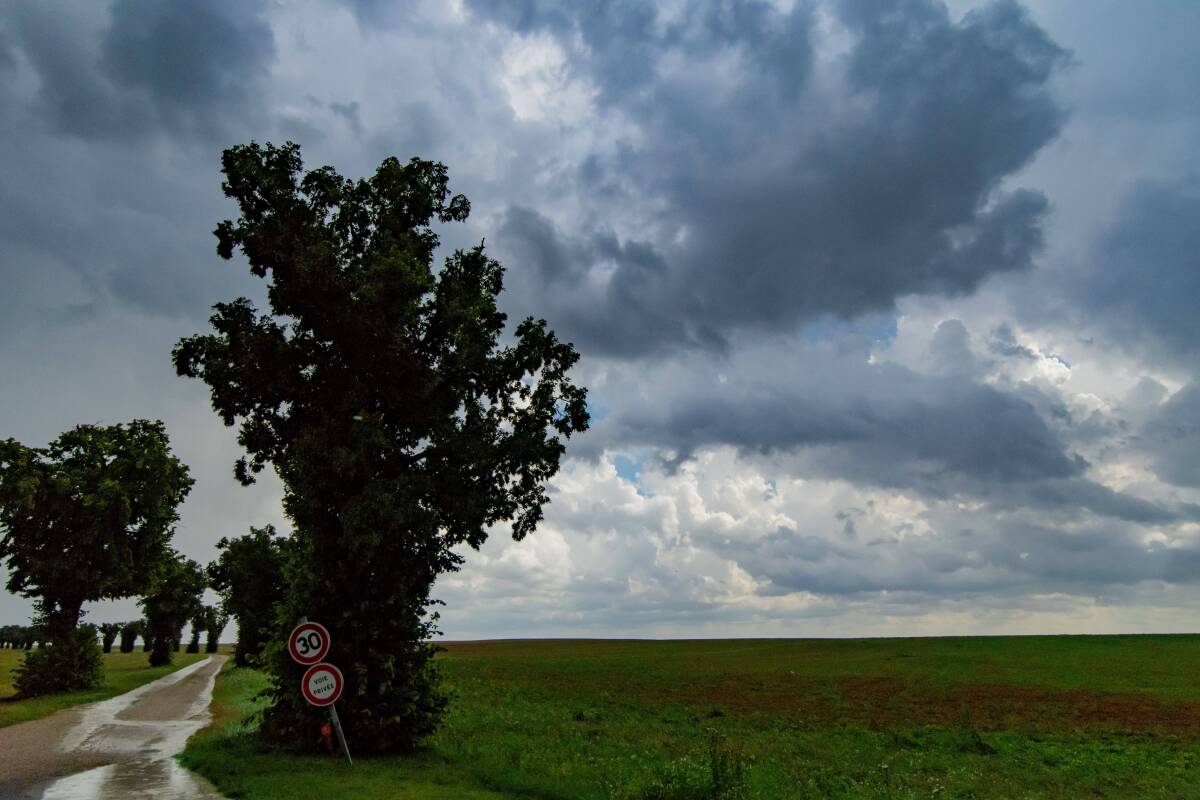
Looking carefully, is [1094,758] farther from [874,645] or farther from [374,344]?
[874,645]

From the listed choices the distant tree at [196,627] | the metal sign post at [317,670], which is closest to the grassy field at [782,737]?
the metal sign post at [317,670]

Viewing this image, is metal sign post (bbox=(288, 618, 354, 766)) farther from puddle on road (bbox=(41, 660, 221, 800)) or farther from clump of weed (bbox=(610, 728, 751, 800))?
clump of weed (bbox=(610, 728, 751, 800))

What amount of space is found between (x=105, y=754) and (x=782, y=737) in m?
23.2

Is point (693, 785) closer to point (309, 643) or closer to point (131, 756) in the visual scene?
point (309, 643)

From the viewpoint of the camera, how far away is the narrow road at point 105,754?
Answer: 15758mm

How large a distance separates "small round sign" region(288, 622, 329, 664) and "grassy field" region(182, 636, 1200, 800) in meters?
2.41

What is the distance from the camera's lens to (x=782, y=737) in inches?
1251

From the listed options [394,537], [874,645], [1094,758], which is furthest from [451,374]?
[874,645]

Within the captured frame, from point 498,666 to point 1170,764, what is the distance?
6454 cm

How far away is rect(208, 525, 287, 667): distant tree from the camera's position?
62.5 meters

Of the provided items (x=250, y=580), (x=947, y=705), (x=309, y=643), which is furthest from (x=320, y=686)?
(x=250, y=580)

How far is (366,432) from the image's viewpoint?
2092 cm

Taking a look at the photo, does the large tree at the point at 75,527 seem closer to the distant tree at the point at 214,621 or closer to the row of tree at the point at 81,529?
the row of tree at the point at 81,529

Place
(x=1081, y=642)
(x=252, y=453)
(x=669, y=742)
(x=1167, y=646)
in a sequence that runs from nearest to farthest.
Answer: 1. (x=252, y=453)
2. (x=669, y=742)
3. (x=1167, y=646)
4. (x=1081, y=642)
